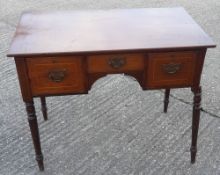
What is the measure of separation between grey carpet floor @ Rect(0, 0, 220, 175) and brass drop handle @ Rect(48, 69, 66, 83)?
687mm

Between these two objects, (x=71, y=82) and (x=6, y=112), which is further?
(x=6, y=112)

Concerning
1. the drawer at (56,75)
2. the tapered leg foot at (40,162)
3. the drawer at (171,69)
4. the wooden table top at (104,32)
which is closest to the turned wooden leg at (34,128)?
the tapered leg foot at (40,162)

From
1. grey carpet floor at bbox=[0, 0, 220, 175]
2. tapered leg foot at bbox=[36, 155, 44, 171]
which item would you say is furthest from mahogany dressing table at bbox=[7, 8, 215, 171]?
grey carpet floor at bbox=[0, 0, 220, 175]

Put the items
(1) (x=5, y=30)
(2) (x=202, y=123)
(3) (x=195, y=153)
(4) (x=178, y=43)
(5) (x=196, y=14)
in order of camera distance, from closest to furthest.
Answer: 1. (4) (x=178, y=43)
2. (3) (x=195, y=153)
3. (2) (x=202, y=123)
4. (1) (x=5, y=30)
5. (5) (x=196, y=14)

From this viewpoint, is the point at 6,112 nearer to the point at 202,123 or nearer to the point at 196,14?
the point at 202,123

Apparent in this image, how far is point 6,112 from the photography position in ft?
8.64

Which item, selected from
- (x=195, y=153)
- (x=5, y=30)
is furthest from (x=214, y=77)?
(x=5, y=30)

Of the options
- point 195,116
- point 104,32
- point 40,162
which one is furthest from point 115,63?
point 40,162

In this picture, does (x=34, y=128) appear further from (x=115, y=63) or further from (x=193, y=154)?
(x=193, y=154)

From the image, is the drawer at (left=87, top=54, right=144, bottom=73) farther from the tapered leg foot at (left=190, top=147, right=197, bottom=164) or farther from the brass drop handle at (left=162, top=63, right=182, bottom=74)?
the tapered leg foot at (left=190, top=147, right=197, bottom=164)

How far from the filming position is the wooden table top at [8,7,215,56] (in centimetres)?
A: 165

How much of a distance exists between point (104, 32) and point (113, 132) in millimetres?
862

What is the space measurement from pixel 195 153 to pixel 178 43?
0.79m

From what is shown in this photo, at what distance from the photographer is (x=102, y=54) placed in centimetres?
166
